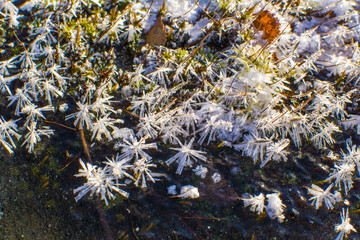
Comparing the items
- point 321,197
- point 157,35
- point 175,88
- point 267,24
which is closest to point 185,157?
point 175,88

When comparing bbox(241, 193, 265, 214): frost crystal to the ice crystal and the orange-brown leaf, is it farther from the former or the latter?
the orange-brown leaf

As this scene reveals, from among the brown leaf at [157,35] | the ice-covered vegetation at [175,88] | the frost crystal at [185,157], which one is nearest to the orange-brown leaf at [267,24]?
the ice-covered vegetation at [175,88]

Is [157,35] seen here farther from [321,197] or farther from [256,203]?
[321,197]

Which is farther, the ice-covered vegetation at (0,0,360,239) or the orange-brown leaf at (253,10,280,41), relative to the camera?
the orange-brown leaf at (253,10,280,41)

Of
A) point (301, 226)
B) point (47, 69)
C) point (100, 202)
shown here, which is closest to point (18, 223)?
point (100, 202)

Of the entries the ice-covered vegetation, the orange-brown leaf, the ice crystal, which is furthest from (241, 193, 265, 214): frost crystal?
the orange-brown leaf

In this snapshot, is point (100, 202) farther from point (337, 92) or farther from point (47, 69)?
point (337, 92)

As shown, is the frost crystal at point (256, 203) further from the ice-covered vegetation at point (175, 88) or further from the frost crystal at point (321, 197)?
the frost crystal at point (321, 197)
